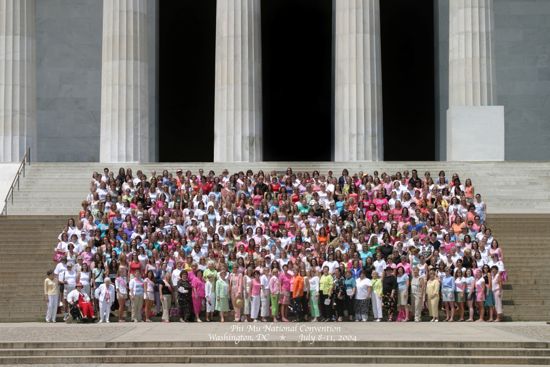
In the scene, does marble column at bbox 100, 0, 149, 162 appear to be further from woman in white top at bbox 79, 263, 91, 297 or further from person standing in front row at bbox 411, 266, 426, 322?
person standing in front row at bbox 411, 266, 426, 322

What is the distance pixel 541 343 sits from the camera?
2967cm

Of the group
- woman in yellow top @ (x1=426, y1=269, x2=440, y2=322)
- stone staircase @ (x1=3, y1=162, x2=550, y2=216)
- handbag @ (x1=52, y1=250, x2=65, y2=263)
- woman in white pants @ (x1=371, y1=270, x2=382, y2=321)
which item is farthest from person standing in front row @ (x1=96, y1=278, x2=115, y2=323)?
stone staircase @ (x1=3, y1=162, x2=550, y2=216)

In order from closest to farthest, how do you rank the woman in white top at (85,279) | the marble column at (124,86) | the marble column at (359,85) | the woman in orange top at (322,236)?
the woman in white top at (85,279) < the woman in orange top at (322,236) < the marble column at (359,85) < the marble column at (124,86)

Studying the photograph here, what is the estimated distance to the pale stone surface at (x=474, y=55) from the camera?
5847 centimetres

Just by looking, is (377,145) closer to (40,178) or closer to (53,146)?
(40,178)

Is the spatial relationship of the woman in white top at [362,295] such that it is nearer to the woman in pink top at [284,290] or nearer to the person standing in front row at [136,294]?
the woman in pink top at [284,290]

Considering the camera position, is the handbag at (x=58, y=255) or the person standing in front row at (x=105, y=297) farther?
the handbag at (x=58, y=255)

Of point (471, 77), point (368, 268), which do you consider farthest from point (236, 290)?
point (471, 77)

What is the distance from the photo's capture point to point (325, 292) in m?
37.5

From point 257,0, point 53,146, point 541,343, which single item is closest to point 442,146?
point 257,0

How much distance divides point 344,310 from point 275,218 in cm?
449

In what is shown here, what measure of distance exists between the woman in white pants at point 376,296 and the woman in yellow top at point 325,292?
1.38 metres

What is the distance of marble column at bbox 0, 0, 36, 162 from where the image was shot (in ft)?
194

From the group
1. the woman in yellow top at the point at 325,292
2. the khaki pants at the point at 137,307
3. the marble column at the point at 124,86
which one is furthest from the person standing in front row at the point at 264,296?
the marble column at the point at 124,86
